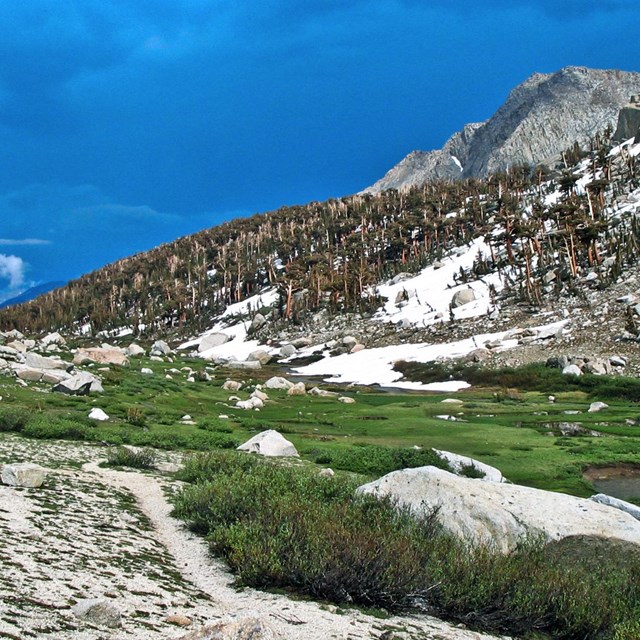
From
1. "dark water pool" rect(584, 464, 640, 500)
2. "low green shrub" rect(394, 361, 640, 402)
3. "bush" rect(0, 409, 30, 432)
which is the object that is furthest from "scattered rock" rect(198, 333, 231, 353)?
"dark water pool" rect(584, 464, 640, 500)

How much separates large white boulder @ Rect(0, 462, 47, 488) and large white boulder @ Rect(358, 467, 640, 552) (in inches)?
323

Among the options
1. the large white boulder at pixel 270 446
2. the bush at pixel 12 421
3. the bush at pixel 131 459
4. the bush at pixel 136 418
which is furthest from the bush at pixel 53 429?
the large white boulder at pixel 270 446

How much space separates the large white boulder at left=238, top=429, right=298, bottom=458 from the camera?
2308 centimetres

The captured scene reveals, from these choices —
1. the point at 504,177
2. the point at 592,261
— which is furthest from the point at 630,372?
the point at 504,177

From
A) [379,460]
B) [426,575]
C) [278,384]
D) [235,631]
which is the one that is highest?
[278,384]

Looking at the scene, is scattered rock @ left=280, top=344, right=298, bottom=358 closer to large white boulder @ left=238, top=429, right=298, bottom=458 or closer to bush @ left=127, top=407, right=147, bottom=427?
bush @ left=127, top=407, right=147, bottom=427

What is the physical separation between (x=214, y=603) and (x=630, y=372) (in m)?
58.4

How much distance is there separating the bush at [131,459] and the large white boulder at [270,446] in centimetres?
469

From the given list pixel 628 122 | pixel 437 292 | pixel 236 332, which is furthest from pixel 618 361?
pixel 628 122

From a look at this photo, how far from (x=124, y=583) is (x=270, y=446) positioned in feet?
49.3

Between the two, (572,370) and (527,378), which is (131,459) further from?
(527,378)

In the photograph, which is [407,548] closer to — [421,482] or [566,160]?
[421,482]

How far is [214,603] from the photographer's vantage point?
27.5 feet

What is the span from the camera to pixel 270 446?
2334 centimetres
